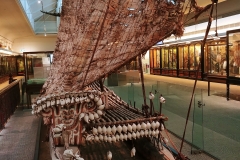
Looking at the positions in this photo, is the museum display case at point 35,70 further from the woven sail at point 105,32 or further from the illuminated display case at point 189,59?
the illuminated display case at point 189,59

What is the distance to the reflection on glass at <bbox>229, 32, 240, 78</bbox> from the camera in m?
6.51

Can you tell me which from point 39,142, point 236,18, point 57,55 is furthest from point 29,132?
point 236,18

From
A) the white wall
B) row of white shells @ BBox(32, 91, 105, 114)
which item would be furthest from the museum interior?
the white wall

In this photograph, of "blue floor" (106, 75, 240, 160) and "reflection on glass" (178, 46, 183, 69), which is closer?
"blue floor" (106, 75, 240, 160)

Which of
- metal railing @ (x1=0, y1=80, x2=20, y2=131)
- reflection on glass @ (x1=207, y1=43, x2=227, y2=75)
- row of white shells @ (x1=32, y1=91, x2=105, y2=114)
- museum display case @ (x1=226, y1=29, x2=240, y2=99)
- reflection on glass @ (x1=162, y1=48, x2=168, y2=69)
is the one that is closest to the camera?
row of white shells @ (x1=32, y1=91, x2=105, y2=114)

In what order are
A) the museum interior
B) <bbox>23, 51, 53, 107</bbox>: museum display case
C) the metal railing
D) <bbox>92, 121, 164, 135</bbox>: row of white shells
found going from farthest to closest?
<bbox>23, 51, 53, 107</bbox>: museum display case → the metal railing → the museum interior → <bbox>92, 121, 164, 135</bbox>: row of white shells

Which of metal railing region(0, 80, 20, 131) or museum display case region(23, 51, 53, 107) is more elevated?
museum display case region(23, 51, 53, 107)


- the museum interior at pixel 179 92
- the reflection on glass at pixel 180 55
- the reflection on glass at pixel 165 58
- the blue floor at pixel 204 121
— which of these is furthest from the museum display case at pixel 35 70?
the reflection on glass at pixel 165 58

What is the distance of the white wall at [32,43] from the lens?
16.7 metres

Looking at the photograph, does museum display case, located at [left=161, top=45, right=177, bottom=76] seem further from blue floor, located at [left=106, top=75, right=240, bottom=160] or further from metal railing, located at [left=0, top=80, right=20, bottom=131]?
metal railing, located at [left=0, top=80, right=20, bottom=131]

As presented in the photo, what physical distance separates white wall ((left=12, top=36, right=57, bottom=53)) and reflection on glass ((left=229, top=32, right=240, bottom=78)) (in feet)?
43.2

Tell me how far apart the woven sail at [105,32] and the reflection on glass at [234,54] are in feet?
14.5

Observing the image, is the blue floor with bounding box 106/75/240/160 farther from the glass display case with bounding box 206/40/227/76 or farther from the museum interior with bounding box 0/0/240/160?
the glass display case with bounding box 206/40/227/76

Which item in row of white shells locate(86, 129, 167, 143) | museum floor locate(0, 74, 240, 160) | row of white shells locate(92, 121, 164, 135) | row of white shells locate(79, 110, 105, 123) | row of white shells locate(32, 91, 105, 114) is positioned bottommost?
museum floor locate(0, 74, 240, 160)
